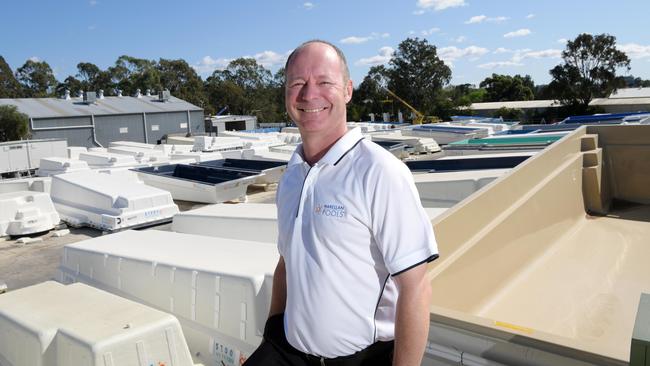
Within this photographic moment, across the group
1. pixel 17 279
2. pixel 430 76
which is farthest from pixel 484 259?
pixel 430 76

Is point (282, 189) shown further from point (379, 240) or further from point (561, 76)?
point (561, 76)

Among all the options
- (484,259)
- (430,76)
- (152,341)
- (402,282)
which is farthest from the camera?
(430,76)

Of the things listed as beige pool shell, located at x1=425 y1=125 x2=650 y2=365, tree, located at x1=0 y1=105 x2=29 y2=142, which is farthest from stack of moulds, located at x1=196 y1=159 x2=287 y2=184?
tree, located at x1=0 y1=105 x2=29 y2=142

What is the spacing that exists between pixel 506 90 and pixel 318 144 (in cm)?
7101

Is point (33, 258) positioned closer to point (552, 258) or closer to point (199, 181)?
point (199, 181)

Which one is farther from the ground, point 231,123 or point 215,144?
point 231,123

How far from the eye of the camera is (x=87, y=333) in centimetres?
312

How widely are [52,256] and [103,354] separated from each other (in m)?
6.59

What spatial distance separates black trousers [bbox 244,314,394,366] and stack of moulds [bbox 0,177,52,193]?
12076 millimetres

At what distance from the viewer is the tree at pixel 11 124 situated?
2525cm

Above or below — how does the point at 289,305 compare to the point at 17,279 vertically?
above

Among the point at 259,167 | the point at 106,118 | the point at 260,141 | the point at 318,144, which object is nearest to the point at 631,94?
the point at 260,141

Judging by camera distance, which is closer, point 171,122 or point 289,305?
point 289,305

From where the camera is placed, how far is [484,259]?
4066 millimetres
